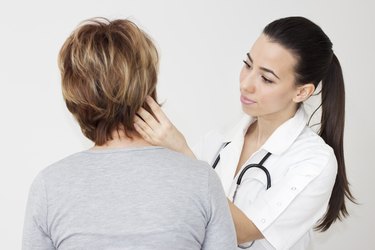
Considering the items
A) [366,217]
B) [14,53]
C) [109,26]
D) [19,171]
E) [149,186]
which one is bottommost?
[366,217]

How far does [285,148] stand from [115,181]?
0.71 m

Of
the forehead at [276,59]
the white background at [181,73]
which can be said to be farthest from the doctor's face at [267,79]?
the white background at [181,73]

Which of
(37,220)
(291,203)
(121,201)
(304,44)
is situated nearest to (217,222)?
(121,201)

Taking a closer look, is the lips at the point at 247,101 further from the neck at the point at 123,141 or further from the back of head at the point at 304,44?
the neck at the point at 123,141

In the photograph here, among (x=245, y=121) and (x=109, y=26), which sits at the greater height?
(x=109, y=26)

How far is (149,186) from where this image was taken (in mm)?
904

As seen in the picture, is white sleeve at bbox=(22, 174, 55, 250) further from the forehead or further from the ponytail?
the ponytail

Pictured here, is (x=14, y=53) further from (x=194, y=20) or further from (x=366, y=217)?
(x=366, y=217)

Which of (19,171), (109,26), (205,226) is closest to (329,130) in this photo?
(205,226)

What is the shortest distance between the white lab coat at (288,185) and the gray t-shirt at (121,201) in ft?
1.56

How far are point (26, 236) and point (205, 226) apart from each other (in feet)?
1.09

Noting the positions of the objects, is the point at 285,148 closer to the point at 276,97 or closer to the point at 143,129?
the point at 276,97

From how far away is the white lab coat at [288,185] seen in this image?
1.35 m

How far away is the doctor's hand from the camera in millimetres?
990
